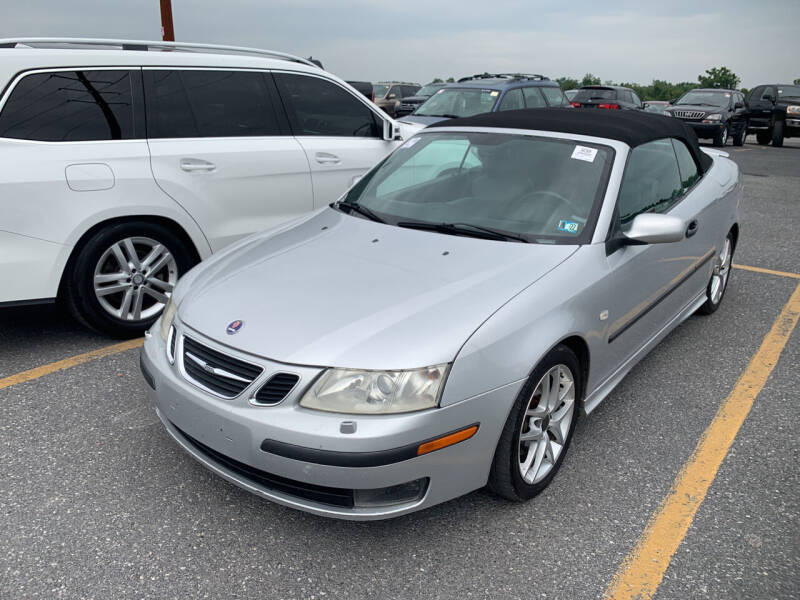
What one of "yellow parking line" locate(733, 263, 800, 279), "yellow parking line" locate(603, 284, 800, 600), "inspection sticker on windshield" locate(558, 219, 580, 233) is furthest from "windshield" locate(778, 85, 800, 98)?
"inspection sticker on windshield" locate(558, 219, 580, 233)

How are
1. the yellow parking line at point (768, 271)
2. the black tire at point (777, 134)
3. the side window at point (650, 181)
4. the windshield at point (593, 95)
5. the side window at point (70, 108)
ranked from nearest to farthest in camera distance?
the side window at point (650, 181), the side window at point (70, 108), the yellow parking line at point (768, 271), the windshield at point (593, 95), the black tire at point (777, 134)

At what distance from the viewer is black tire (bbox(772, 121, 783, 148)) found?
64.6 feet

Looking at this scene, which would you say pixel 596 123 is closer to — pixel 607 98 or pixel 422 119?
pixel 422 119

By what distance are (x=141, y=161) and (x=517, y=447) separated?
288cm

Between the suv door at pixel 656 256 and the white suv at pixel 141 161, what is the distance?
2.35 metres

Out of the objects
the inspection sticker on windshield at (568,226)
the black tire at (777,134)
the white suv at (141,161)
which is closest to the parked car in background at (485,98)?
the white suv at (141,161)

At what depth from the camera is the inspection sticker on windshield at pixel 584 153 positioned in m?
3.31

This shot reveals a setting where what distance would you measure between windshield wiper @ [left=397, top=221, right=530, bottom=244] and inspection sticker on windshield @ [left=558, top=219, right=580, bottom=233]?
20 cm

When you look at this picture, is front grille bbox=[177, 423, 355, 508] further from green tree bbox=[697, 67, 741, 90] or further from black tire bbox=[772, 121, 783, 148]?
green tree bbox=[697, 67, 741, 90]

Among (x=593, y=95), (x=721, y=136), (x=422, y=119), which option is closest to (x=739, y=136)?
(x=721, y=136)

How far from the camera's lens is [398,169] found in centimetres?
388

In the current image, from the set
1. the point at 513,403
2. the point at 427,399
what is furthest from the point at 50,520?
the point at 513,403

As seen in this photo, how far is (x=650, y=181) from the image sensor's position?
3.59 metres

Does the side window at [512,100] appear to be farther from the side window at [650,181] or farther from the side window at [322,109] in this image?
the side window at [650,181]
